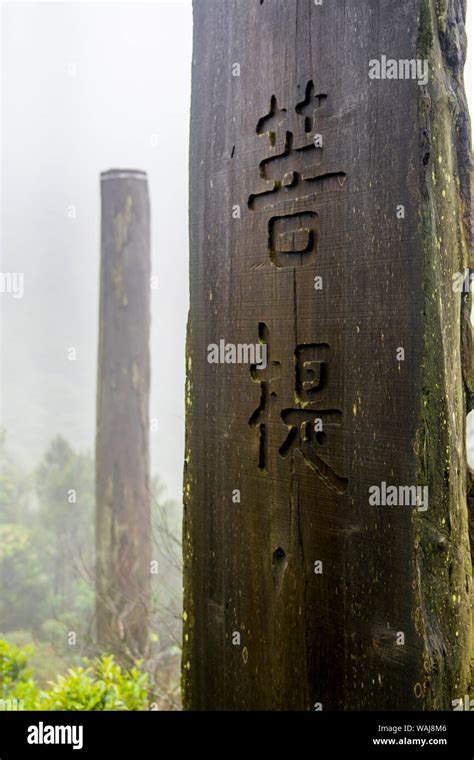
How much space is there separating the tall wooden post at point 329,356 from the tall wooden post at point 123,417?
7.61 feet

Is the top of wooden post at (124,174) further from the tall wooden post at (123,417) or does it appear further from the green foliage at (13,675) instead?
the green foliage at (13,675)

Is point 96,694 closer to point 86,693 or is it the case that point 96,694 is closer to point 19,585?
point 86,693

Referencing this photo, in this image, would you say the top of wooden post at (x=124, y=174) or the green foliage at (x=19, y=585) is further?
the green foliage at (x=19, y=585)

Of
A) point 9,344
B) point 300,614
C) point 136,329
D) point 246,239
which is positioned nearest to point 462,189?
point 246,239

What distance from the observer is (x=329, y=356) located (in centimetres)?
138

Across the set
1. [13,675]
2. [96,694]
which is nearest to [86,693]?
[96,694]

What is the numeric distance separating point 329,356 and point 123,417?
2741mm

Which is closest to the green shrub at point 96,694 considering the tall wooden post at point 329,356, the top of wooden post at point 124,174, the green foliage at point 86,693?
the green foliage at point 86,693

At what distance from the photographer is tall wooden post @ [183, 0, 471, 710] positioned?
4.13ft

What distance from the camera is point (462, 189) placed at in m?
1.38

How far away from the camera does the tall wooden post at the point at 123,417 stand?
13.0 feet

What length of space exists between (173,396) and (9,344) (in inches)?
44.8

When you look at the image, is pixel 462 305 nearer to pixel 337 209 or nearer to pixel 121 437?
pixel 337 209

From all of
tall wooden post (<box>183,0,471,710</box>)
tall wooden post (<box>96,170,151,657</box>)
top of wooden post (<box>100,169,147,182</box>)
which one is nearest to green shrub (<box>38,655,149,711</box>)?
tall wooden post (<box>96,170,151,657</box>)
